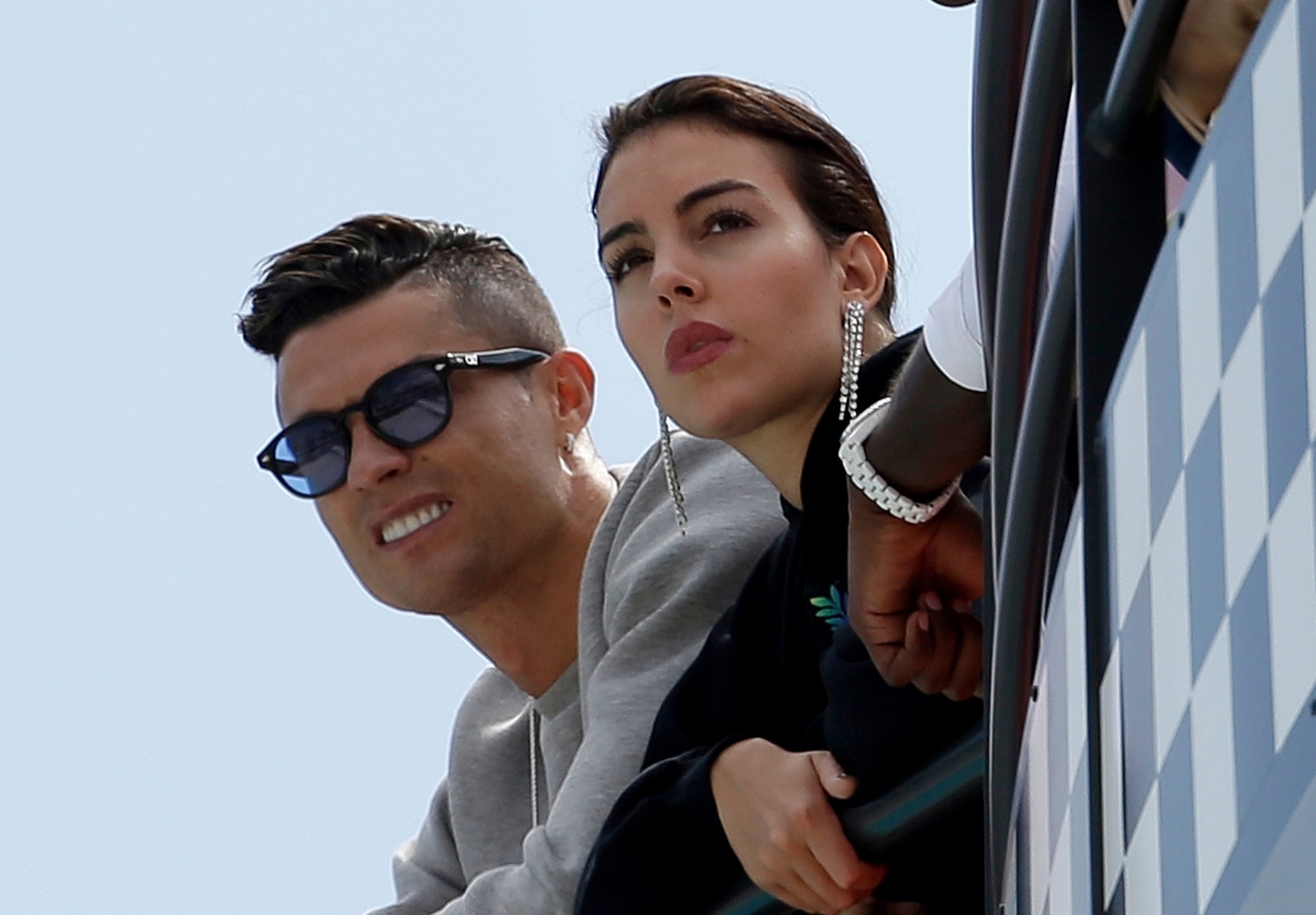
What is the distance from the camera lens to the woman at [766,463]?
5.90 feet

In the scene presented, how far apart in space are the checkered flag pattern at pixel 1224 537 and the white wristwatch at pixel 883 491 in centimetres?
59

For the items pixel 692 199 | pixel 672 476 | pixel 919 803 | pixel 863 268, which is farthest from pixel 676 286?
pixel 919 803

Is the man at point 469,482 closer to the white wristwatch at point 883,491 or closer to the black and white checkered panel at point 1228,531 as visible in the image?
the white wristwatch at point 883,491

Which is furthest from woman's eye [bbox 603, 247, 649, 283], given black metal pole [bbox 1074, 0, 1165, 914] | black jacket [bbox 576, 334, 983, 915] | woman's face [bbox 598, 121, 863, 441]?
black metal pole [bbox 1074, 0, 1165, 914]

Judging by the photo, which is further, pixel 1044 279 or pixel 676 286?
pixel 676 286

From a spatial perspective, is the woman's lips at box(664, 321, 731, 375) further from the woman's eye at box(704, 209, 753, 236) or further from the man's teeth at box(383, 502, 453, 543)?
the man's teeth at box(383, 502, 453, 543)

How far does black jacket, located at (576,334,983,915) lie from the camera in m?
1.75

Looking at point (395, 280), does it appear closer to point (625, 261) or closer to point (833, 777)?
point (625, 261)

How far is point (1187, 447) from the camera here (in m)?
0.89

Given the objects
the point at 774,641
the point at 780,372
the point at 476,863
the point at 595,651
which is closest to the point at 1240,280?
the point at 774,641

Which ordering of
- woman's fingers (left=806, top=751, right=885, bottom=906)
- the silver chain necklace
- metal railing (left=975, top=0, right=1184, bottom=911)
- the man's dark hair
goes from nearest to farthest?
metal railing (left=975, top=0, right=1184, bottom=911) < woman's fingers (left=806, top=751, right=885, bottom=906) < the silver chain necklace < the man's dark hair

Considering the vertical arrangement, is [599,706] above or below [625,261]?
below

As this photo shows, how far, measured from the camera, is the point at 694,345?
98.7 inches

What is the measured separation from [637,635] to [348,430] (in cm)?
91
